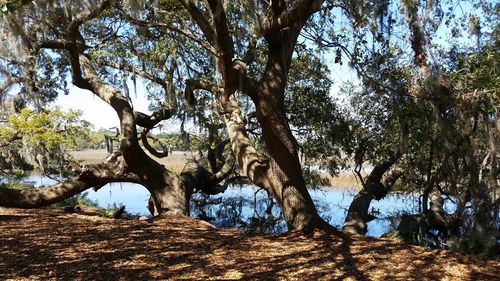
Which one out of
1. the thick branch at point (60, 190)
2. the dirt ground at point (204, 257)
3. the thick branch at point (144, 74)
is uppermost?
the thick branch at point (144, 74)

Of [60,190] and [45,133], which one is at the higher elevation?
[45,133]

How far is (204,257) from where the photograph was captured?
4.42m

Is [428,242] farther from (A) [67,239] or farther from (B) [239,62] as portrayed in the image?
(A) [67,239]

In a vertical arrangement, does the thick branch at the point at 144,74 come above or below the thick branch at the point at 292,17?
above

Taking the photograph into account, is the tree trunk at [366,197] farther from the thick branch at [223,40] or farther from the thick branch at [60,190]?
the thick branch at [60,190]

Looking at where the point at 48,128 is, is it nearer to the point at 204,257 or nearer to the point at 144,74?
the point at 144,74

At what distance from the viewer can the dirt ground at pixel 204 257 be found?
390 cm

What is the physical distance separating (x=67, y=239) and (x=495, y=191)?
543 centimetres

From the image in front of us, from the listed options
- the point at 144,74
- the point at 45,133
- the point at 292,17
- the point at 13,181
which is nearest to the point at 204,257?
the point at 292,17

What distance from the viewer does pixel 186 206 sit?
7805mm

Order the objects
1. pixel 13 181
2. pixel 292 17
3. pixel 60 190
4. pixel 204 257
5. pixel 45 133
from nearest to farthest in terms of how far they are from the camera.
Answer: pixel 204 257
pixel 292 17
pixel 60 190
pixel 45 133
pixel 13 181

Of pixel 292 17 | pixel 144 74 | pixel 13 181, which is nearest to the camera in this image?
pixel 292 17

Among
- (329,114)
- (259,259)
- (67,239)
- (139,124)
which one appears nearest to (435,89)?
(259,259)

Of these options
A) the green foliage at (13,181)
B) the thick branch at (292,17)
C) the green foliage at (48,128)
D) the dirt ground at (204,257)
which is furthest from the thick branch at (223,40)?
the green foliage at (13,181)
